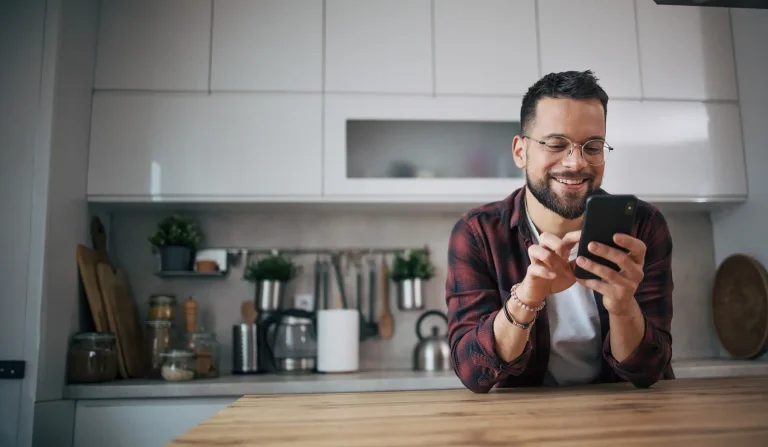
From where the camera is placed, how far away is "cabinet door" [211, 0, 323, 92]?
2318mm

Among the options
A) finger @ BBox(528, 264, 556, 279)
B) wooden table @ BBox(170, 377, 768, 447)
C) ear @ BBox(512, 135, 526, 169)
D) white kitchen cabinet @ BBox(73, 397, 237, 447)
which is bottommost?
white kitchen cabinet @ BBox(73, 397, 237, 447)

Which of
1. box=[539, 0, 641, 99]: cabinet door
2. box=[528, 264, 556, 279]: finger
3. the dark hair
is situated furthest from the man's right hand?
box=[539, 0, 641, 99]: cabinet door

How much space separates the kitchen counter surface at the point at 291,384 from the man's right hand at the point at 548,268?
3.47 ft

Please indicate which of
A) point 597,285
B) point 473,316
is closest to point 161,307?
point 473,316

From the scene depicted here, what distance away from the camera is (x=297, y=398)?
100 cm

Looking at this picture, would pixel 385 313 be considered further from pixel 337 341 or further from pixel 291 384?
pixel 291 384

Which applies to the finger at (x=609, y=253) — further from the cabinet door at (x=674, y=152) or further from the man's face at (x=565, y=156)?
the cabinet door at (x=674, y=152)

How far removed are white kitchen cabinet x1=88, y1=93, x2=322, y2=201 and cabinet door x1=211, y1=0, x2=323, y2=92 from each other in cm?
6

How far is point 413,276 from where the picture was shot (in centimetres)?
247

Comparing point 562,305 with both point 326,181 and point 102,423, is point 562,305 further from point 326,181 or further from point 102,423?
point 102,423

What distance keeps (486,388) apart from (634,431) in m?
0.47

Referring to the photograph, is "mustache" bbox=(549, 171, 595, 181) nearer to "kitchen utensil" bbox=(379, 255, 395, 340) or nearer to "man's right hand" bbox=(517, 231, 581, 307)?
"man's right hand" bbox=(517, 231, 581, 307)

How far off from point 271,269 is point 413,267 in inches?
21.3

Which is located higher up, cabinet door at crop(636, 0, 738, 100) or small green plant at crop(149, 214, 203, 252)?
cabinet door at crop(636, 0, 738, 100)
